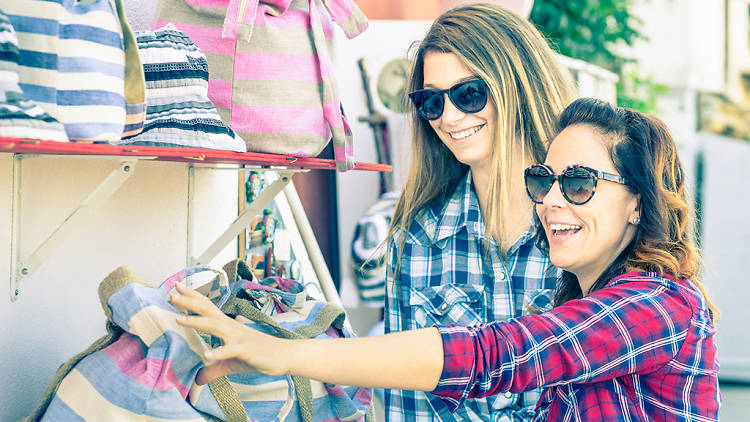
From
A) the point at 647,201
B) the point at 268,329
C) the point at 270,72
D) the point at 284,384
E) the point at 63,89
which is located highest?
the point at 270,72

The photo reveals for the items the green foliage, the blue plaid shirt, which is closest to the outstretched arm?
the blue plaid shirt

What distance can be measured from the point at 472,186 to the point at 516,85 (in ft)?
1.15

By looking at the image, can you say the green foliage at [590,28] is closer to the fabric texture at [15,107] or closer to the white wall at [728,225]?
the white wall at [728,225]

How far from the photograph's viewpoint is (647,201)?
1507 millimetres

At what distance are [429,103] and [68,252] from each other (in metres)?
1.04

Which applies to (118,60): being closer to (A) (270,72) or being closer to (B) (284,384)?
(A) (270,72)

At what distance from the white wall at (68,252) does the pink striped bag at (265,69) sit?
0.37 m

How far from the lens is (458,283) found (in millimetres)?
2209

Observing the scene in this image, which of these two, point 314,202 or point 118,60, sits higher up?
point 118,60

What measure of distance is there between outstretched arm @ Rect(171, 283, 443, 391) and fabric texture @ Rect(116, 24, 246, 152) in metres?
0.30

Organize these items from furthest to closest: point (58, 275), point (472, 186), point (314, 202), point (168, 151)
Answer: point (314, 202)
point (472, 186)
point (58, 275)
point (168, 151)

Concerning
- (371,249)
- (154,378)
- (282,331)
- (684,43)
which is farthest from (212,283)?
(684,43)

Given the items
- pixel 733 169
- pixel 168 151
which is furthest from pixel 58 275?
pixel 733 169

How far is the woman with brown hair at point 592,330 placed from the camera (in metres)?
1.20
